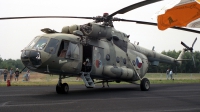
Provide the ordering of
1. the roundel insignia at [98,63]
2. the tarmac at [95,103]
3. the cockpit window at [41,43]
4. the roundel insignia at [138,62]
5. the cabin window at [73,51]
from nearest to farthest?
1. the tarmac at [95,103]
2. the cockpit window at [41,43]
3. the cabin window at [73,51]
4. the roundel insignia at [98,63]
5. the roundel insignia at [138,62]

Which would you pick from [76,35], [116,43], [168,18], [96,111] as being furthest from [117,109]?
[116,43]

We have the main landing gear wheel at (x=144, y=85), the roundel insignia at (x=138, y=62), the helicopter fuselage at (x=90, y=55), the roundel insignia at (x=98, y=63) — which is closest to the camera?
the helicopter fuselage at (x=90, y=55)

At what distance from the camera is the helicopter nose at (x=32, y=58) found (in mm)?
11938

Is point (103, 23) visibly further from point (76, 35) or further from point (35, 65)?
point (35, 65)

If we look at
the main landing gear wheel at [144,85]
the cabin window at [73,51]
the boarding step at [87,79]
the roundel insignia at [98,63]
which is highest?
the cabin window at [73,51]

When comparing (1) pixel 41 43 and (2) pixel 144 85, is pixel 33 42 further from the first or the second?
(2) pixel 144 85

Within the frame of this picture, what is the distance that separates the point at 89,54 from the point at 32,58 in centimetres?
402

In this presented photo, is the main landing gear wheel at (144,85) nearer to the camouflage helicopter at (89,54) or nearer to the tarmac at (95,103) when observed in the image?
the camouflage helicopter at (89,54)

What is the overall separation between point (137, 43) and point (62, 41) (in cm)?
787

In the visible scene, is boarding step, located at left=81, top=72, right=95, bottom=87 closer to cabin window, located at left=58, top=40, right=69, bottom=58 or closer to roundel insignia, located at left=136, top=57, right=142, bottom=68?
cabin window, located at left=58, top=40, right=69, bottom=58

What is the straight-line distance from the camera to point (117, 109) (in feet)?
28.7

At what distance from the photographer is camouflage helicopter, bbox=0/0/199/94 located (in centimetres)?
1239

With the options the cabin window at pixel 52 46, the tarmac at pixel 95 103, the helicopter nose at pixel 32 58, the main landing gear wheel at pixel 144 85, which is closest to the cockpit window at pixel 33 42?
the helicopter nose at pixel 32 58

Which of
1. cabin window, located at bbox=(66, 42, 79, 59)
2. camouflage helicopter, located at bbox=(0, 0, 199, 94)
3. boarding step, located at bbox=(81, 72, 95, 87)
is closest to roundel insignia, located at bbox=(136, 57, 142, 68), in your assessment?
camouflage helicopter, located at bbox=(0, 0, 199, 94)
